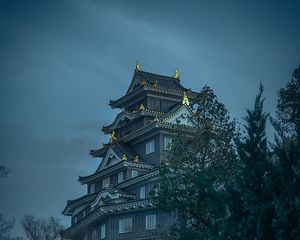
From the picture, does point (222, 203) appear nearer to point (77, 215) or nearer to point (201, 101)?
point (201, 101)

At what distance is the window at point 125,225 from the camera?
148 ft

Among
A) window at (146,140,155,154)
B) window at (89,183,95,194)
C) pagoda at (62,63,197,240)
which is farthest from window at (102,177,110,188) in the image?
window at (146,140,155,154)

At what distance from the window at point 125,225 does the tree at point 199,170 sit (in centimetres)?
2042

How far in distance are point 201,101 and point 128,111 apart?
30669 millimetres

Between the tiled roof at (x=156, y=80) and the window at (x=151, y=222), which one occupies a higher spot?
the tiled roof at (x=156, y=80)

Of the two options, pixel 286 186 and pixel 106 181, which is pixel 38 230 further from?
pixel 286 186

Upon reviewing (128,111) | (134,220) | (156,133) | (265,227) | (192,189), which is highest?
(128,111)

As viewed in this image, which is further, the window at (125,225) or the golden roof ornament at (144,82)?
the golden roof ornament at (144,82)

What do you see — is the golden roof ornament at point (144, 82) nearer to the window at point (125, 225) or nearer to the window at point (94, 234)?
the window at point (125, 225)

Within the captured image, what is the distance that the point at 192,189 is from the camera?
2272 cm

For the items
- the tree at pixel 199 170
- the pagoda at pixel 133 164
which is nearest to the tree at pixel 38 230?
the pagoda at pixel 133 164

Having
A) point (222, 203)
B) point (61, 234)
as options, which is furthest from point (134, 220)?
point (222, 203)

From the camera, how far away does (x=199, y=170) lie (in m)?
24.8

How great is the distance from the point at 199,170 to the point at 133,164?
2679 centimetres
